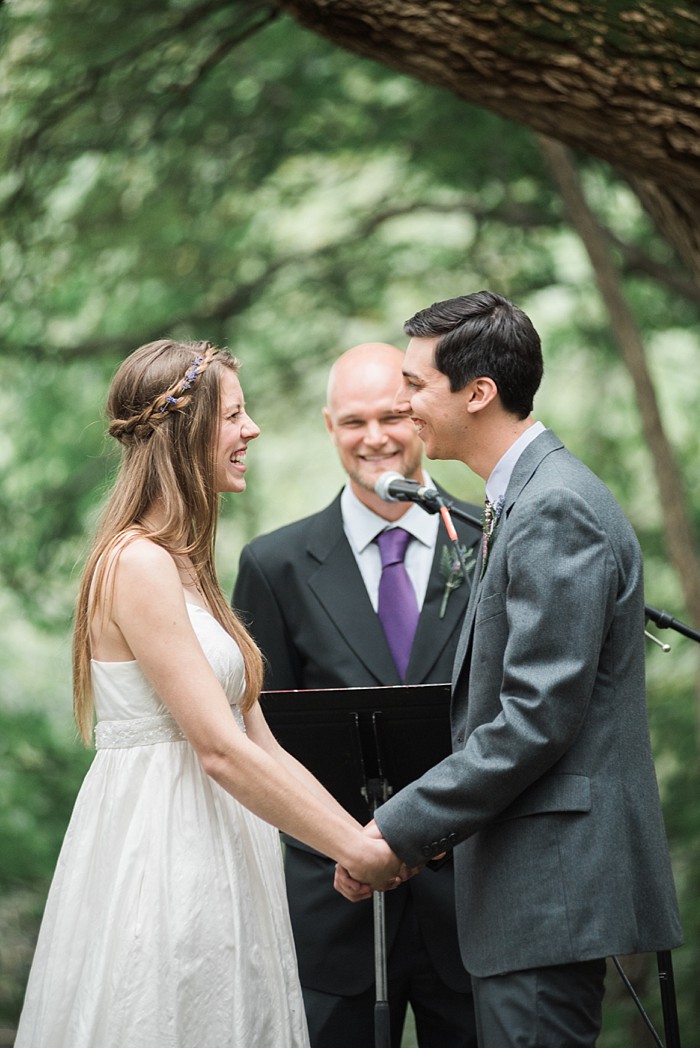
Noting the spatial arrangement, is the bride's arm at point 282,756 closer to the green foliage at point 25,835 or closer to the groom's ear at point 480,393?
the groom's ear at point 480,393

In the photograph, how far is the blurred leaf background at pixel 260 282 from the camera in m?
6.88

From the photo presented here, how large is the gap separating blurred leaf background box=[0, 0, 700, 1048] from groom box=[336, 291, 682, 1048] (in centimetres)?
405

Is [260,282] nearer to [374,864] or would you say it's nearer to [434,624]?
[434,624]

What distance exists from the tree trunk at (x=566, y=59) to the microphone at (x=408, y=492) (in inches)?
40.2

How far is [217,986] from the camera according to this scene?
269cm

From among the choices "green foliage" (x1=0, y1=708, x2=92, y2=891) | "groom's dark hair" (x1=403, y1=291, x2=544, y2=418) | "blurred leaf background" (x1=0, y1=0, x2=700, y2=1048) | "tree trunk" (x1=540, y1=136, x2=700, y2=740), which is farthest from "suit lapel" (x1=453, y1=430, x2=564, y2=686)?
"green foliage" (x1=0, y1=708, x2=92, y2=891)

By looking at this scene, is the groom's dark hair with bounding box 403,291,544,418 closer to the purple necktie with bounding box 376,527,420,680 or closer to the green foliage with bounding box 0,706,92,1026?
the purple necktie with bounding box 376,527,420,680

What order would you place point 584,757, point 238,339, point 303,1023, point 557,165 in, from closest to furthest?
point 584,757, point 303,1023, point 557,165, point 238,339

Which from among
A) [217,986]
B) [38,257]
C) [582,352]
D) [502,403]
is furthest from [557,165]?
[217,986]

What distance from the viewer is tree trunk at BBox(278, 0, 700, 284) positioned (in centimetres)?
325

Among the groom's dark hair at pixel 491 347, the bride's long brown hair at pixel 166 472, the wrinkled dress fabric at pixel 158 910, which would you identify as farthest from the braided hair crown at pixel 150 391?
the groom's dark hair at pixel 491 347

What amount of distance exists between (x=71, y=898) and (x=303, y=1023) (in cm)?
58

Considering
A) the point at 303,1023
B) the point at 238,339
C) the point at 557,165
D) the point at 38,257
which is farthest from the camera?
the point at 238,339

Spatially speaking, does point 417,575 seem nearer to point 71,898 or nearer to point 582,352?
point 71,898
